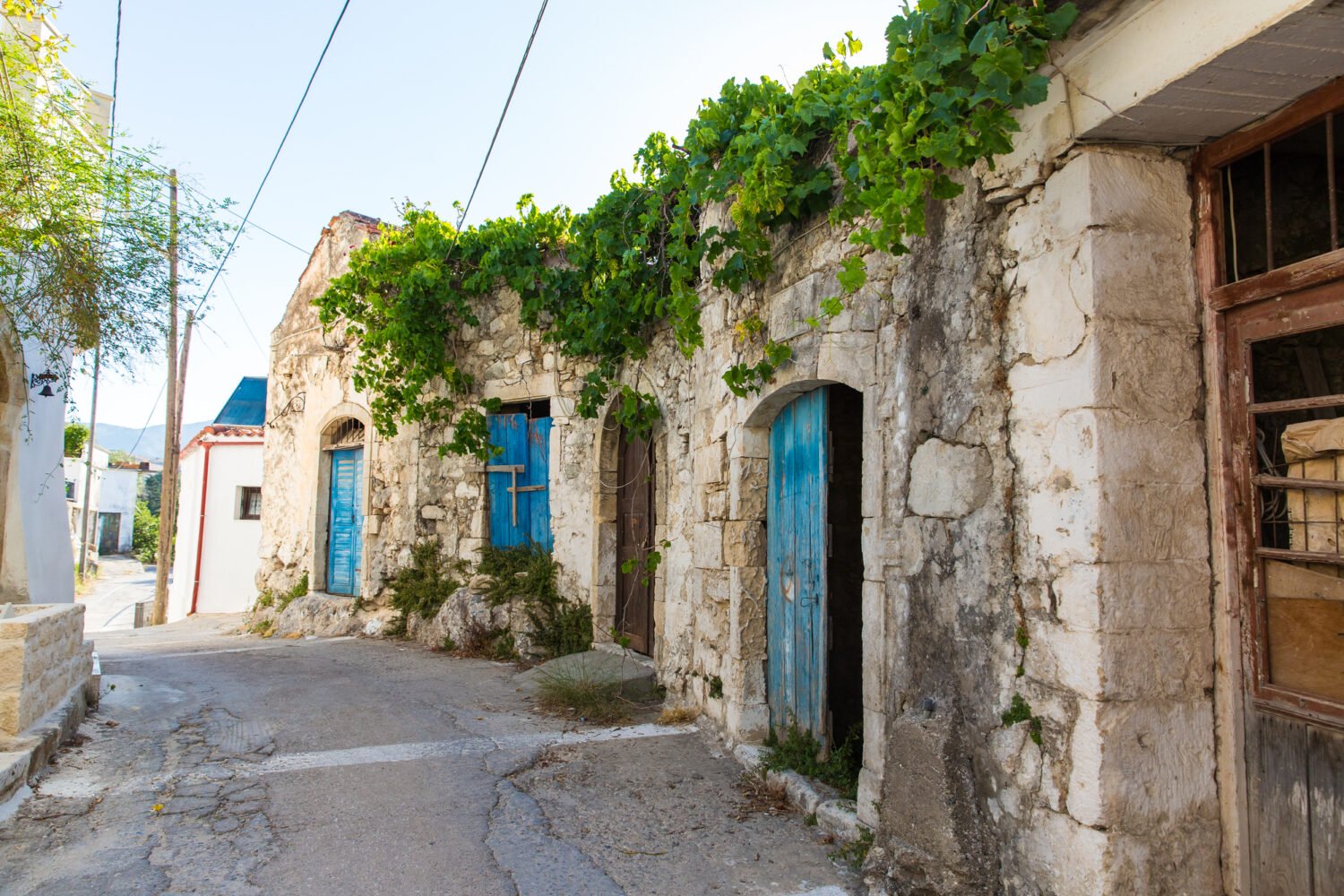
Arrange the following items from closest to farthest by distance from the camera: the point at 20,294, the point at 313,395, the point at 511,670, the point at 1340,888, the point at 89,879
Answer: the point at 1340,888
the point at 89,879
the point at 20,294
the point at 511,670
the point at 313,395

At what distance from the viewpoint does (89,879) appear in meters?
2.94

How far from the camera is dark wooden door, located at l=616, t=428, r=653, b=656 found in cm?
641

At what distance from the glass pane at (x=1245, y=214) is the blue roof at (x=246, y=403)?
1290 centimetres

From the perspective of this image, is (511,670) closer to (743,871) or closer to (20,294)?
(743,871)

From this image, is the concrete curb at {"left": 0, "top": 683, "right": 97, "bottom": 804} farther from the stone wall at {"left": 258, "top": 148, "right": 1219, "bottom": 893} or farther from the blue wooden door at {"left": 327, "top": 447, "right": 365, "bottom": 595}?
the blue wooden door at {"left": 327, "top": 447, "right": 365, "bottom": 595}

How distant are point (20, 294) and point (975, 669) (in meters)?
6.72

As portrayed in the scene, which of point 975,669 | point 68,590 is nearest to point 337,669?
point 68,590

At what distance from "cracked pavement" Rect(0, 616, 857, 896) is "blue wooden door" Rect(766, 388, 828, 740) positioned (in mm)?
533

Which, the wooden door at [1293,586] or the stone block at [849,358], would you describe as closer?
the wooden door at [1293,586]

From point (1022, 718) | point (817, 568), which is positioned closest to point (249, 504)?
point (817, 568)

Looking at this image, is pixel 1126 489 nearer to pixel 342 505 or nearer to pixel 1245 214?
pixel 1245 214

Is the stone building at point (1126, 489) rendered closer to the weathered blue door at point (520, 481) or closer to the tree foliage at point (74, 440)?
the weathered blue door at point (520, 481)

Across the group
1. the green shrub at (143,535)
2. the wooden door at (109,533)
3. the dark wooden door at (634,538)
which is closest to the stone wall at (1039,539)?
the dark wooden door at (634,538)

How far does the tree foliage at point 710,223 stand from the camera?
95.9 inches
